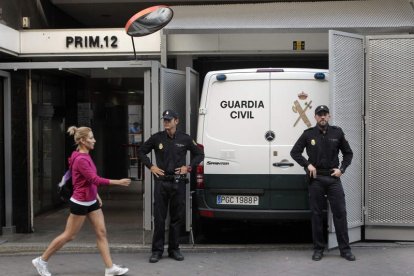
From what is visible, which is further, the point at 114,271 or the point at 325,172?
the point at 325,172

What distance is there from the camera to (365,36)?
23.6 feet

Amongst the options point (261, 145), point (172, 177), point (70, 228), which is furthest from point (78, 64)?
point (261, 145)

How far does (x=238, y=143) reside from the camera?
23.3 feet

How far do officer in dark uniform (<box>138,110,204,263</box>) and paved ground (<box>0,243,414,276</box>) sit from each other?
0.33 metres

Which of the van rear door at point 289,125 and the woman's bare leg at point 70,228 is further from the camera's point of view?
the van rear door at point 289,125

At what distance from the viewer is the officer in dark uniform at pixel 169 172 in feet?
21.6

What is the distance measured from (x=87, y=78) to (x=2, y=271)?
587 centimetres

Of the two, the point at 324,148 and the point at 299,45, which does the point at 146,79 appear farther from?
the point at 324,148

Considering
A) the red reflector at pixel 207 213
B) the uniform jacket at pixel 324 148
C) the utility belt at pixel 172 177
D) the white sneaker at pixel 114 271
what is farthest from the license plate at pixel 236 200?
the white sneaker at pixel 114 271

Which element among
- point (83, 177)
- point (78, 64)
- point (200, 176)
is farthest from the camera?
point (78, 64)

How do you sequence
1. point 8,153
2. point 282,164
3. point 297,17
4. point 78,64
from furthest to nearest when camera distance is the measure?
point 8,153
point 297,17
point 78,64
point 282,164

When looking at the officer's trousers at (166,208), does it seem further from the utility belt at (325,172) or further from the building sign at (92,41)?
the building sign at (92,41)

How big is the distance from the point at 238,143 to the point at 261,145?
0.95ft

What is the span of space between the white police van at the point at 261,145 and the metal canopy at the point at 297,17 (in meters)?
0.80
